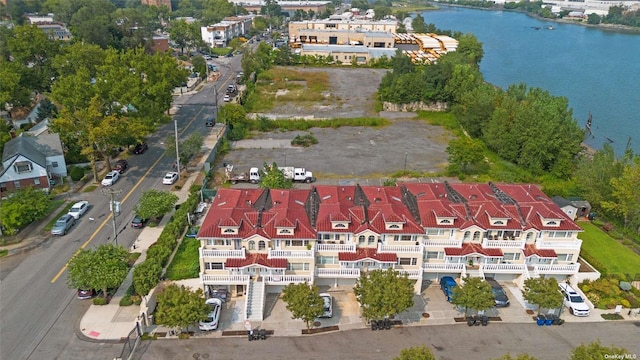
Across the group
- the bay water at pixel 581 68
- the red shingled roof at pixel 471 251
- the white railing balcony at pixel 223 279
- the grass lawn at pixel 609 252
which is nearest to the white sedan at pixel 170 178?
the white railing balcony at pixel 223 279

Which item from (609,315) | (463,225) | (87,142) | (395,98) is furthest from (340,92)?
(609,315)

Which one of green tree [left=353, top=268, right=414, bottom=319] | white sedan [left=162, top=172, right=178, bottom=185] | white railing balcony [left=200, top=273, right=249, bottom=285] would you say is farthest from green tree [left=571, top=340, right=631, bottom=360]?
white sedan [left=162, top=172, right=178, bottom=185]

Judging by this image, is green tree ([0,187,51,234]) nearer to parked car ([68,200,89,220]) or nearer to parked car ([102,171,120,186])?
parked car ([68,200,89,220])

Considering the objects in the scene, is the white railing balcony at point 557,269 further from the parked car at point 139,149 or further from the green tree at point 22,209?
the parked car at point 139,149

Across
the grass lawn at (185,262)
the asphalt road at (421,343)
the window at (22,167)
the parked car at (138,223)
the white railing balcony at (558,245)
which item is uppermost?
the window at (22,167)

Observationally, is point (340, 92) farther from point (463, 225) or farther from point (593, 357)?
→ point (593, 357)
